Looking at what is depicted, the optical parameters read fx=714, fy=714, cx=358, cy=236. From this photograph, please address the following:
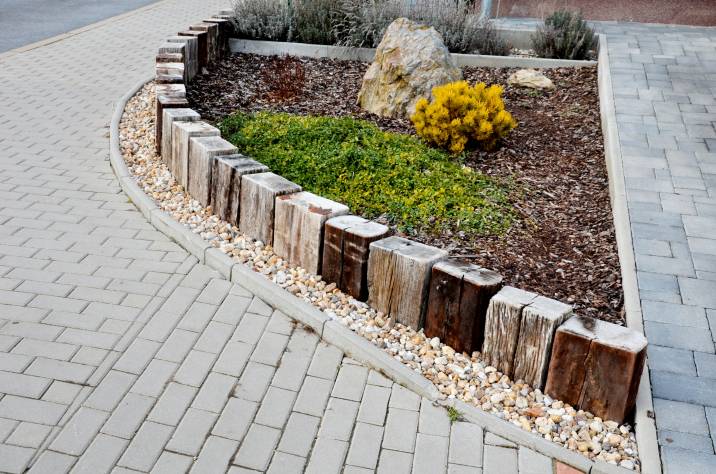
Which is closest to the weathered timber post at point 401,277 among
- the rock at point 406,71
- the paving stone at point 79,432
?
the paving stone at point 79,432

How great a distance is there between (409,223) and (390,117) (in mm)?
2762

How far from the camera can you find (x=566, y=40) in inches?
377

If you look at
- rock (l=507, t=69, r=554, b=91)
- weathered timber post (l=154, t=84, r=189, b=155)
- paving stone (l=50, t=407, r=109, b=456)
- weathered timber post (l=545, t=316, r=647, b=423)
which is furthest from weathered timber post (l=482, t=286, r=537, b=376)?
rock (l=507, t=69, r=554, b=91)

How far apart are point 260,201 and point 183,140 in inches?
48.6

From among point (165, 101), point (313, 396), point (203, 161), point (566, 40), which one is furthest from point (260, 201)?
point (566, 40)

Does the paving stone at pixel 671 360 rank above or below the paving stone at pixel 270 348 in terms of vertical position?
above

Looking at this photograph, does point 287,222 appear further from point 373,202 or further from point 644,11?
point 644,11

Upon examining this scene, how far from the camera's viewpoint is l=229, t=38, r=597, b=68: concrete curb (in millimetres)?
9414

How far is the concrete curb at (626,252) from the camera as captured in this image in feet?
10.8

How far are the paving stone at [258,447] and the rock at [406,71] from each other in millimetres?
5003

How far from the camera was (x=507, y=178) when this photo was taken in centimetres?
630

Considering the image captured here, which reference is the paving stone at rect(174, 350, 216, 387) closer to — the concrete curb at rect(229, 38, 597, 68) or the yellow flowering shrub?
Result: the yellow flowering shrub

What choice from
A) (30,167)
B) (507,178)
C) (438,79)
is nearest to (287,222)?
(507,178)

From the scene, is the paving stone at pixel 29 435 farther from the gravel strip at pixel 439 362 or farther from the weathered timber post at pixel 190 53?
the weathered timber post at pixel 190 53
